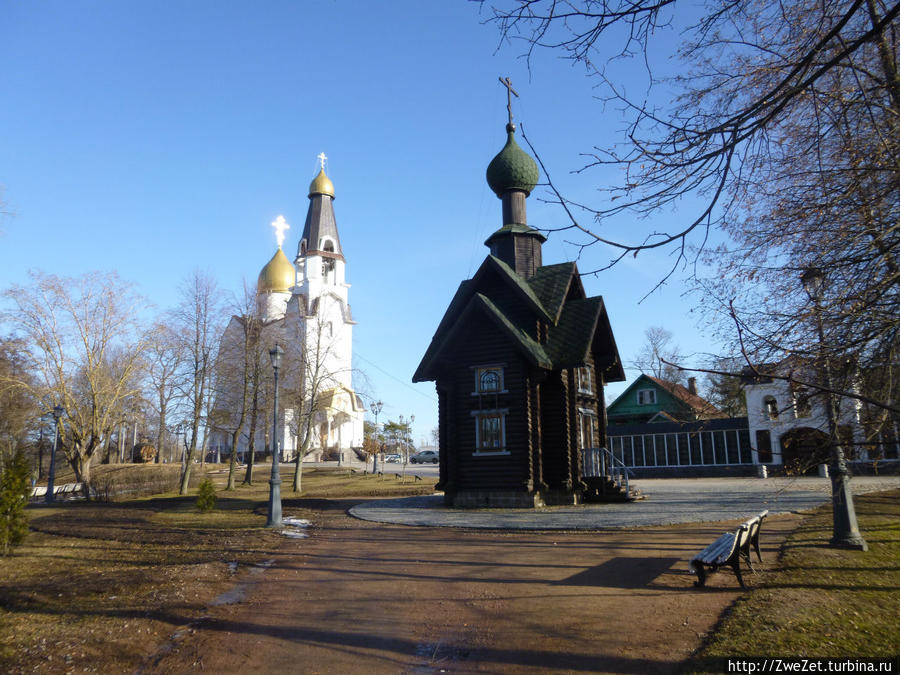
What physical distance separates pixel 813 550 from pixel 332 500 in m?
17.9

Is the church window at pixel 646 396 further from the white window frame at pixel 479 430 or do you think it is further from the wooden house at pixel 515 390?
the white window frame at pixel 479 430

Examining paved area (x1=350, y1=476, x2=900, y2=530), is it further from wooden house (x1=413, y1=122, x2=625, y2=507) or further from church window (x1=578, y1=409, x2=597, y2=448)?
church window (x1=578, y1=409, x2=597, y2=448)

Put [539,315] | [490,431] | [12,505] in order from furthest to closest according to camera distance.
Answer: [539,315], [490,431], [12,505]

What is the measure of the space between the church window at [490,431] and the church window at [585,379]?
343cm

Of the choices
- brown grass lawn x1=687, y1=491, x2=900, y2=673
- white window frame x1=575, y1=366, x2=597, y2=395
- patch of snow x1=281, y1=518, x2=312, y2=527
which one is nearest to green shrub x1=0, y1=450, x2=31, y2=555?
patch of snow x1=281, y1=518, x2=312, y2=527

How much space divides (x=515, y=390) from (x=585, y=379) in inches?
157

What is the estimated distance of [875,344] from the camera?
18.4 ft

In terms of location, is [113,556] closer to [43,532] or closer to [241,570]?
[241,570]

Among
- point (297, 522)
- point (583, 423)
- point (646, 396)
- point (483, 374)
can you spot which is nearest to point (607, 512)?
point (583, 423)

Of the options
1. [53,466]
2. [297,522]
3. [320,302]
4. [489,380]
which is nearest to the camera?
[297,522]

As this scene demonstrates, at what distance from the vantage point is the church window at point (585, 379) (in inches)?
826

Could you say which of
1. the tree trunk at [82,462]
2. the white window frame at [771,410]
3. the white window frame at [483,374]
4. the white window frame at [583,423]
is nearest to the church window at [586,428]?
the white window frame at [583,423]

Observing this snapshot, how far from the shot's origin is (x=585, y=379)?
70.8 feet

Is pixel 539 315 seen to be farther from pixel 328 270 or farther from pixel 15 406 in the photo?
pixel 328 270
